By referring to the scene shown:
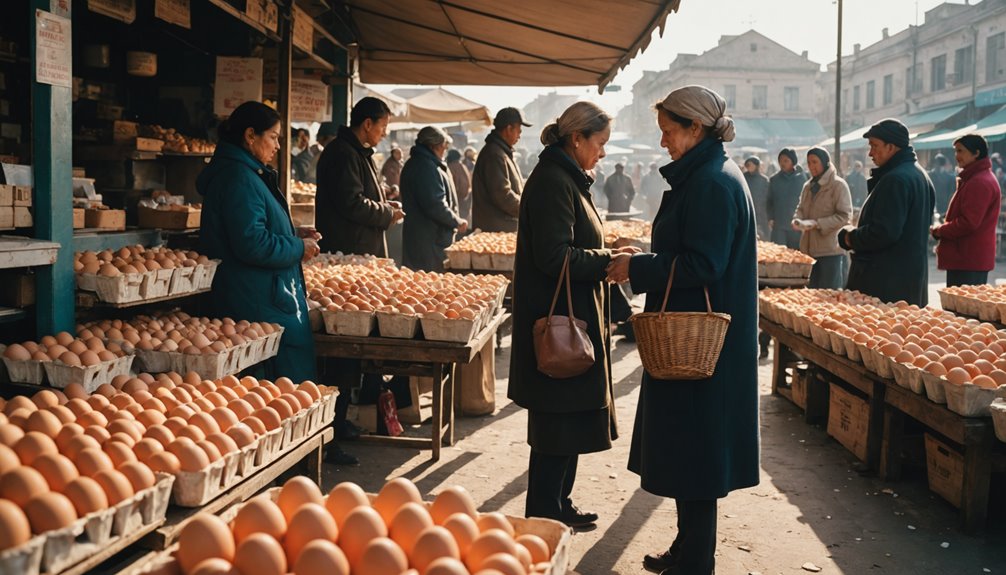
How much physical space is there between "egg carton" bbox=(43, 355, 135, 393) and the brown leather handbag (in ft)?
6.25

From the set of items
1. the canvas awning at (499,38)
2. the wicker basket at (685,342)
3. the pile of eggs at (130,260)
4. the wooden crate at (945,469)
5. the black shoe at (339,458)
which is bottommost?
the black shoe at (339,458)

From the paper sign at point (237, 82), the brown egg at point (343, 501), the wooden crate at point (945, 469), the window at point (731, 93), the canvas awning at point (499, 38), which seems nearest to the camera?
the brown egg at point (343, 501)

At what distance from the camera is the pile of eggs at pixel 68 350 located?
3904 millimetres

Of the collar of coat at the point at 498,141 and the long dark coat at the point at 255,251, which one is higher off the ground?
the collar of coat at the point at 498,141

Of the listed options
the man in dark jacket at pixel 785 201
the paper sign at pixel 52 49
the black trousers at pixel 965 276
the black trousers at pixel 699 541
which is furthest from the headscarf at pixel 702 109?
the man in dark jacket at pixel 785 201

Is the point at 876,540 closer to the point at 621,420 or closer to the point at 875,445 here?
the point at 875,445

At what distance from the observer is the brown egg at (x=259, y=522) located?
2.31 m

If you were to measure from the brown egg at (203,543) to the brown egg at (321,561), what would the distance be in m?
0.22

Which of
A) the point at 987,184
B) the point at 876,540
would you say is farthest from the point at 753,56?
the point at 876,540

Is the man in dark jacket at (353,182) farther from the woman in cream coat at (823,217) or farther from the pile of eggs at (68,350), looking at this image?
the woman in cream coat at (823,217)

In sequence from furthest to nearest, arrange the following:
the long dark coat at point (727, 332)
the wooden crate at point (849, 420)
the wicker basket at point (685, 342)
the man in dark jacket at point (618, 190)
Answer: the man in dark jacket at point (618, 190)
the wooden crate at point (849, 420)
the long dark coat at point (727, 332)
the wicker basket at point (685, 342)

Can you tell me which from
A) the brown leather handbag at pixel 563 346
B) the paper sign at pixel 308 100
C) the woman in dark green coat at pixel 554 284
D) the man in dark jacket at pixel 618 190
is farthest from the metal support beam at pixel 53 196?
the man in dark jacket at pixel 618 190

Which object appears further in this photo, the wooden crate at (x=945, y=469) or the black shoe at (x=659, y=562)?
the wooden crate at (x=945, y=469)

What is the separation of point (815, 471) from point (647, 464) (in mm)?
2682
